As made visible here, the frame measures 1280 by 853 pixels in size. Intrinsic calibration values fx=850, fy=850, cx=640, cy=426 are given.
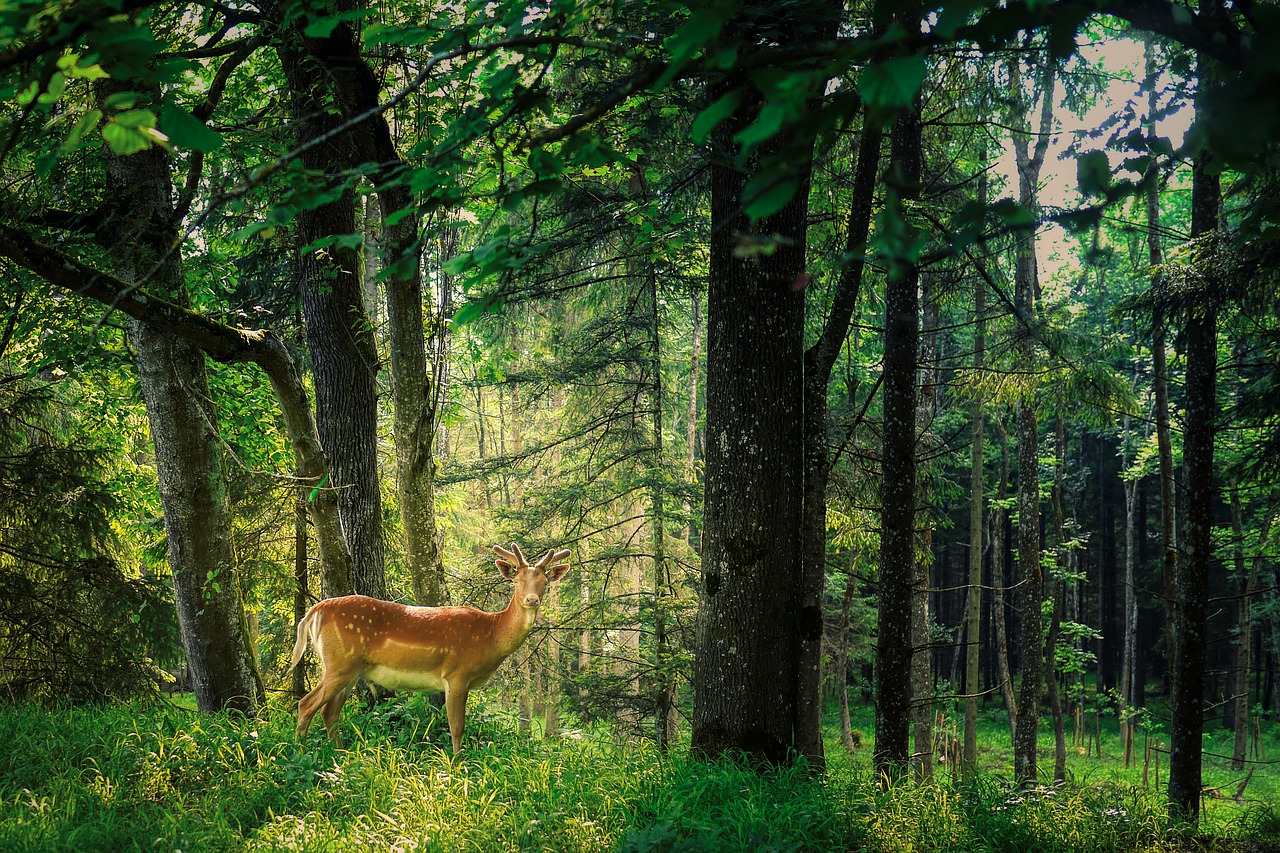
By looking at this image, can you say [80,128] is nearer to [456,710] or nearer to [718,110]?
[718,110]

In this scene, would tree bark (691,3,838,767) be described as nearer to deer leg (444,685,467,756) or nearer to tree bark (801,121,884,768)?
tree bark (801,121,884,768)

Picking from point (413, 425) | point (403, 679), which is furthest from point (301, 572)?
point (403, 679)

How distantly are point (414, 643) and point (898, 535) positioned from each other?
12.2ft

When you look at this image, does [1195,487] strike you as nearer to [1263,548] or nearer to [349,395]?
[349,395]

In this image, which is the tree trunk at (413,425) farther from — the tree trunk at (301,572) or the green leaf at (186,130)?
the green leaf at (186,130)

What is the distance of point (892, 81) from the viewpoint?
1.71 metres

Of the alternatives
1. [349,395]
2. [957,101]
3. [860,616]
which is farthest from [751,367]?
[860,616]

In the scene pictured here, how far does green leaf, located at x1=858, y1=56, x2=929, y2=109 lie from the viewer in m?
1.68

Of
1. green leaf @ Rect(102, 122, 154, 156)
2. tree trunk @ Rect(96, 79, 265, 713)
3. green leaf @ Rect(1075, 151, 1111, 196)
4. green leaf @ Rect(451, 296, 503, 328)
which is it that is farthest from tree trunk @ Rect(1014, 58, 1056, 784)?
green leaf @ Rect(102, 122, 154, 156)

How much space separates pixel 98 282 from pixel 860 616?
18.7 meters

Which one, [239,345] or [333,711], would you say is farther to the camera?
[239,345]

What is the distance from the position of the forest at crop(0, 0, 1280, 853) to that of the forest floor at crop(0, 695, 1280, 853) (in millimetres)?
32

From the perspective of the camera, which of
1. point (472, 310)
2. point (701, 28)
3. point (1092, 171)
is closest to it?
point (701, 28)

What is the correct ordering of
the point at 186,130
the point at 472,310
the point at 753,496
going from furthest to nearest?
the point at 753,496, the point at 472,310, the point at 186,130
